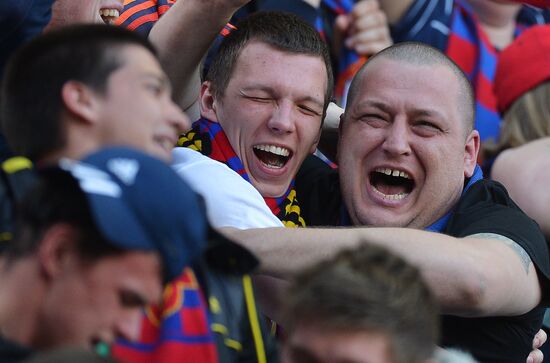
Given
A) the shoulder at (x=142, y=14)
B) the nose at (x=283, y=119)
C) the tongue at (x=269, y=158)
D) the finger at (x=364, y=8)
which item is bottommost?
the finger at (x=364, y=8)

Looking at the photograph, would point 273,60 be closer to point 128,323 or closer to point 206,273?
point 206,273

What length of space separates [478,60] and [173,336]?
10.9 ft

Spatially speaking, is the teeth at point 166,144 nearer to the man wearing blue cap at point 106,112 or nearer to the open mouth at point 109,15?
the man wearing blue cap at point 106,112

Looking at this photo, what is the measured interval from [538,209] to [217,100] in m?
1.25

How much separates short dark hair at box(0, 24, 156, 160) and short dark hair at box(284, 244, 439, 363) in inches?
22.1

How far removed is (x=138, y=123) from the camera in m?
2.25

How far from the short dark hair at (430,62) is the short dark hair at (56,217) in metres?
1.97

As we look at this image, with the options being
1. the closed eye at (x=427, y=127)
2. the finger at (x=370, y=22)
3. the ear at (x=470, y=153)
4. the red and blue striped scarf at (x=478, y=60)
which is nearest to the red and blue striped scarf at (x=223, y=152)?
the closed eye at (x=427, y=127)

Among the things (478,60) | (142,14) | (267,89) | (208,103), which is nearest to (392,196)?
(267,89)

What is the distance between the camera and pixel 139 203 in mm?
1910

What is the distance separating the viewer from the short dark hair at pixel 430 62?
12.3 ft

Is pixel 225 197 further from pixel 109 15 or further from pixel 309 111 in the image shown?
pixel 109 15

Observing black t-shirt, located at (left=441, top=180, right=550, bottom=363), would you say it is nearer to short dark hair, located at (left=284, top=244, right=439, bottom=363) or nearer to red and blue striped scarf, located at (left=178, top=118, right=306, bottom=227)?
red and blue striped scarf, located at (left=178, top=118, right=306, bottom=227)

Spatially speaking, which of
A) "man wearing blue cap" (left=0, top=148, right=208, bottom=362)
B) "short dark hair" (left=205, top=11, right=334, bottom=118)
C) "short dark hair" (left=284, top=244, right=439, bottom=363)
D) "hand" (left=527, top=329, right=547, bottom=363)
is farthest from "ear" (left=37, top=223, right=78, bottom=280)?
"hand" (left=527, top=329, right=547, bottom=363)
